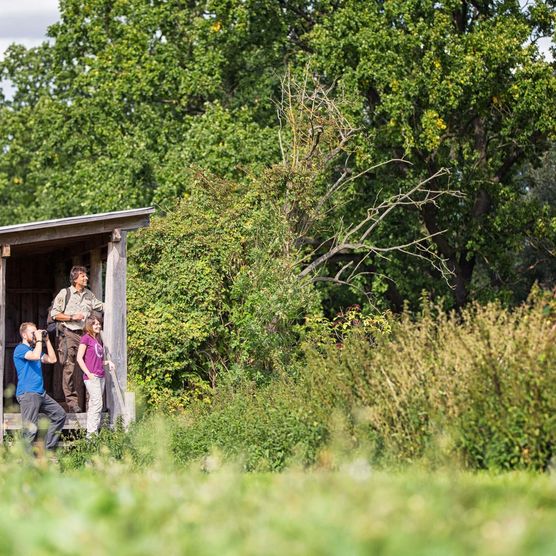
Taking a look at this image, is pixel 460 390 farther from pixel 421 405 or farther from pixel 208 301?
pixel 208 301

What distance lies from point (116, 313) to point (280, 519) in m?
10.2

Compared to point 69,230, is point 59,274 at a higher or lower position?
lower

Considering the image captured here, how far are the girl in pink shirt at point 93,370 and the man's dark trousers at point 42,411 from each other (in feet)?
2.04

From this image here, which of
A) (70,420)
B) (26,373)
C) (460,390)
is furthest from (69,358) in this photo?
(460,390)

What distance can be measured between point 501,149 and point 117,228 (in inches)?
524

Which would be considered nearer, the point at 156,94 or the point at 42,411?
the point at 42,411

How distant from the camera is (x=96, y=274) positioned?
1622cm

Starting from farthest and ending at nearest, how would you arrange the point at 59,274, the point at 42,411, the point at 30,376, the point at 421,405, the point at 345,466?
the point at 59,274, the point at 42,411, the point at 30,376, the point at 421,405, the point at 345,466

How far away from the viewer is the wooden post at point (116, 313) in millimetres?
14773

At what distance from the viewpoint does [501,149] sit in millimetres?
25516

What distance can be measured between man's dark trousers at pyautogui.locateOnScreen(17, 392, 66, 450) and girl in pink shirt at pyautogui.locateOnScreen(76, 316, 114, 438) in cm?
62

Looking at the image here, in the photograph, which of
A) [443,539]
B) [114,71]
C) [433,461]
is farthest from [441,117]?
[443,539]

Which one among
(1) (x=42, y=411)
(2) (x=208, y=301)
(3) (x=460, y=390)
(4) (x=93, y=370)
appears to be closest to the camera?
(3) (x=460, y=390)

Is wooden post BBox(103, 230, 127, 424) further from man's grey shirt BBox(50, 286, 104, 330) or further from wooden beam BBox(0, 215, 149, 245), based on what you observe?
man's grey shirt BBox(50, 286, 104, 330)
